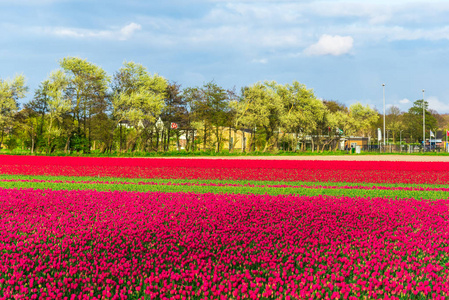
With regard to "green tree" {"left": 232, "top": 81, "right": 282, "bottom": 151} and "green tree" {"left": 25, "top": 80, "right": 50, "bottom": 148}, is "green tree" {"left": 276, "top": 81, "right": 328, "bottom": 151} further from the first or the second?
"green tree" {"left": 25, "top": 80, "right": 50, "bottom": 148}

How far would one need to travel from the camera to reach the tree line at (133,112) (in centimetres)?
4731

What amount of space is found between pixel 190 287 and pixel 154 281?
573 mm

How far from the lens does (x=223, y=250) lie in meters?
5.82

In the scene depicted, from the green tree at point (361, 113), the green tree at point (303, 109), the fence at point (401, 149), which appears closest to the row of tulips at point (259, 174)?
the green tree at point (303, 109)

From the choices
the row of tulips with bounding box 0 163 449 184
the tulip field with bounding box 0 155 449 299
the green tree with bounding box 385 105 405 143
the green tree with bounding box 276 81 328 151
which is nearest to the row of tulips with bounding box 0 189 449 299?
the tulip field with bounding box 0 155 449 299

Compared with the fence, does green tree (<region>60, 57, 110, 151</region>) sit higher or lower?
higher

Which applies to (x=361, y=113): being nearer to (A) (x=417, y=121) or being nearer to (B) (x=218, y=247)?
(A) (x=417, y=121)

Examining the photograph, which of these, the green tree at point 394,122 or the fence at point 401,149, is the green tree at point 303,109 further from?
the green tree at point 394,122

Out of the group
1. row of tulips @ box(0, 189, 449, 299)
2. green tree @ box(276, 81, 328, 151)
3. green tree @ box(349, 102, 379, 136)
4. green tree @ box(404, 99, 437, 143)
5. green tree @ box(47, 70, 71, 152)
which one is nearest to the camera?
row of tulips @ box(0, 189, 449, 299)

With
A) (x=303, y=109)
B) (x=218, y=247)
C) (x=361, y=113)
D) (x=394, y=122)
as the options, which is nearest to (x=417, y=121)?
(x=394, y=122)

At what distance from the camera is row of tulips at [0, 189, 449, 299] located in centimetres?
461

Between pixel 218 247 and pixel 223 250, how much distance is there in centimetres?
14

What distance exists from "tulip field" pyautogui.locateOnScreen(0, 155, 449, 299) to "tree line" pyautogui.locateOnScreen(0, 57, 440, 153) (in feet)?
129

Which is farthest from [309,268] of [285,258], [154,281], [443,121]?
[443,121]
